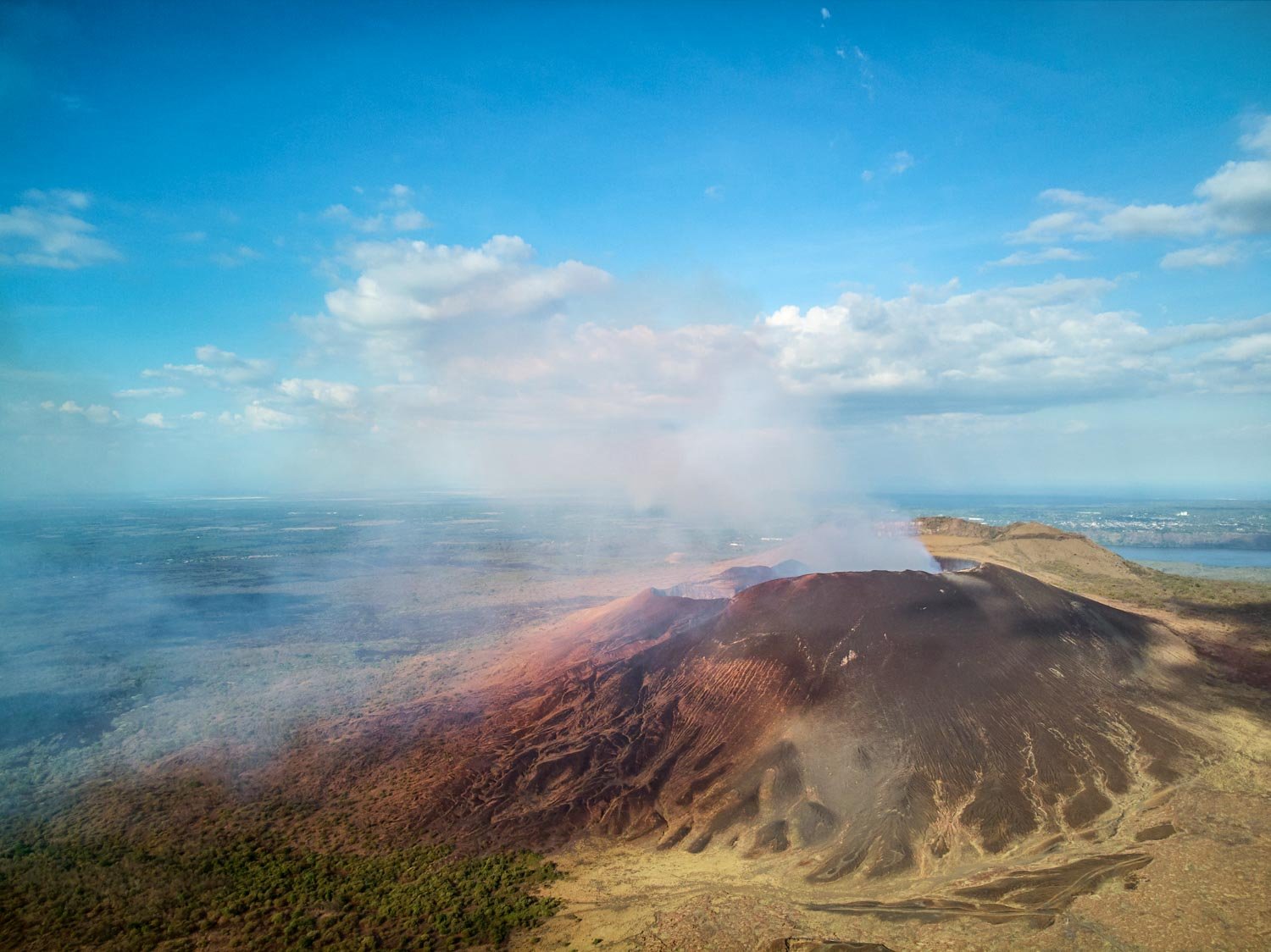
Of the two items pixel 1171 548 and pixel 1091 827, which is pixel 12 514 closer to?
pixel 1091 827

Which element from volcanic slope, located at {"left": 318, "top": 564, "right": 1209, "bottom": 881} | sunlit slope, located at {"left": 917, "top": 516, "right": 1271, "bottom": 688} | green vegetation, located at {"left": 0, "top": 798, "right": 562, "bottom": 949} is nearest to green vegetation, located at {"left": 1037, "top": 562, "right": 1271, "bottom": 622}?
sunlit slope, located at {"left": 917, "top": 516, "right": 1271, "bottom": 688}

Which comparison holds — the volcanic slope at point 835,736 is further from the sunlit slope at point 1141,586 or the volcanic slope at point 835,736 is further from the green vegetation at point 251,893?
the sunlit slope at point 1141,586

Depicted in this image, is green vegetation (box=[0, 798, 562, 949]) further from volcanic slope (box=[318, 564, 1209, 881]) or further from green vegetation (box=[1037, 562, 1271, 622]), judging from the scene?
green vegetation (box=[1037, 562, 1271, 622])

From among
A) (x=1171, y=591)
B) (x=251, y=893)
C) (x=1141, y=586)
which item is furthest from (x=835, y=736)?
(x=1141, y=586)

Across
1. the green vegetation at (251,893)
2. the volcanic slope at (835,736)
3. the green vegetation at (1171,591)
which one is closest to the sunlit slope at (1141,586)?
the green vegetation at (1171,591)

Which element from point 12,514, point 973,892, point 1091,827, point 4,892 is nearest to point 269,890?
point 4,892

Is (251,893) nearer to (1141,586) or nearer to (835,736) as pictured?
(835,736)
